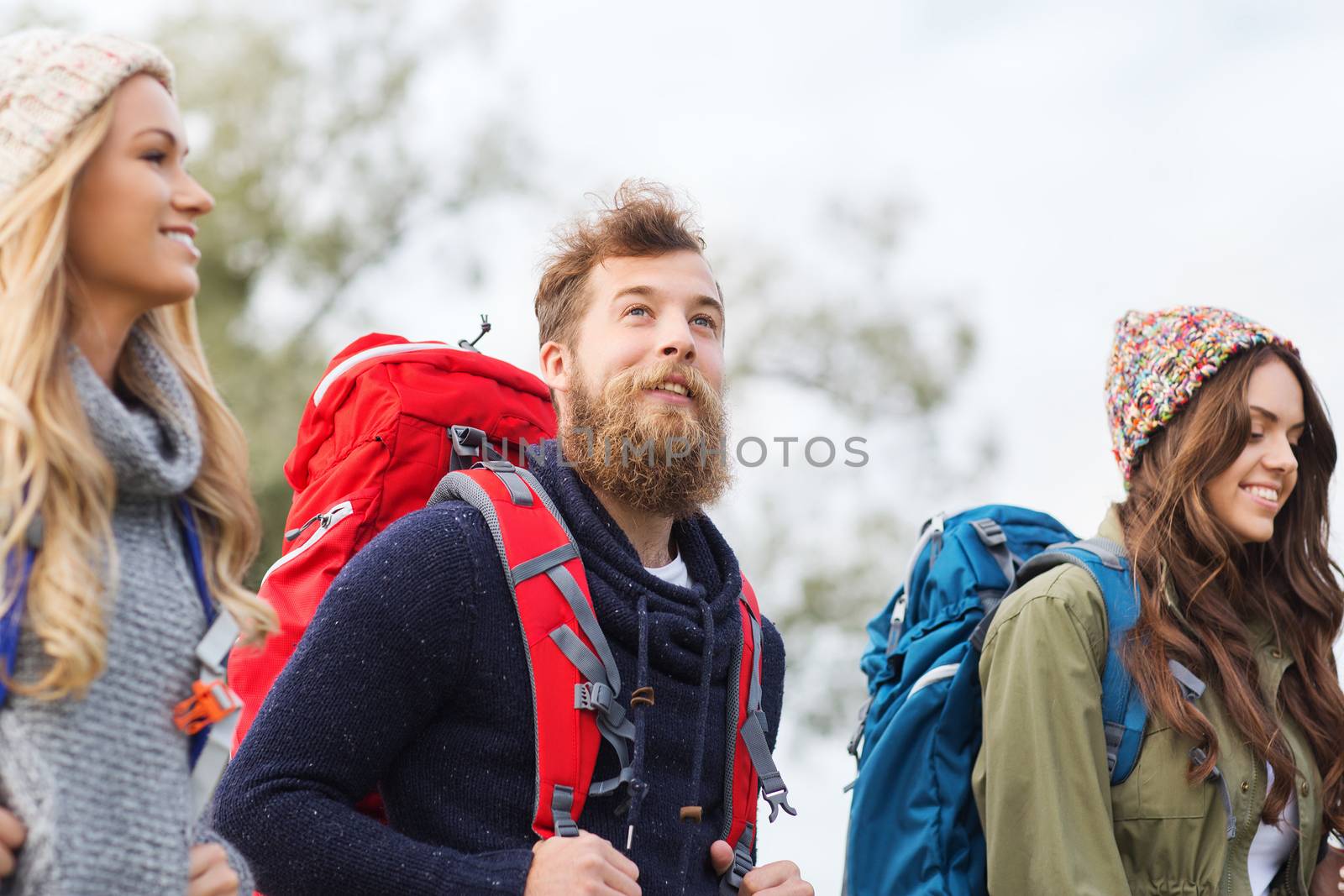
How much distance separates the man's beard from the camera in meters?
3.22

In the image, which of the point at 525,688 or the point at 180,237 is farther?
the point at 525,688

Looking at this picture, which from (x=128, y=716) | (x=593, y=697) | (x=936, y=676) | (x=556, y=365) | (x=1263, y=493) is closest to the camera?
(x=128, y=716)

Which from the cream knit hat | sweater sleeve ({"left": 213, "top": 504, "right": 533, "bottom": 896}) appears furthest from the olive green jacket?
the cream knit hat

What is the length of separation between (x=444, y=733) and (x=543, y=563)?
39cm

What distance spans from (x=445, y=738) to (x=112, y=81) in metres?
1.40

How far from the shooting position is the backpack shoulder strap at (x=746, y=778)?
3.04 m

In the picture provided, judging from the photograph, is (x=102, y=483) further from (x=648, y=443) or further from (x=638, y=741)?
(x=648, y=443)

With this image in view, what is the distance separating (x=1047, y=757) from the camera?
3.36 metres

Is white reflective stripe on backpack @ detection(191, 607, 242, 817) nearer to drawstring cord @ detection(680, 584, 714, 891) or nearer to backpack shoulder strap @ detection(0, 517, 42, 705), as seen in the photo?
backpack shoulder strap @ detection(0, 517, 42, 705)

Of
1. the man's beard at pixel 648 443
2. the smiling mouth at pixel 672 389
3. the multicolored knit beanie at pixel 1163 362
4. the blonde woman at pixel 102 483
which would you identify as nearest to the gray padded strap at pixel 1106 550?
the multicolored knit beanie at pixel 1163 362

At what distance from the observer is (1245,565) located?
4.08 m

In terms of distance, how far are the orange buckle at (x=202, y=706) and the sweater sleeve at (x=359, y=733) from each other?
0.60 meters

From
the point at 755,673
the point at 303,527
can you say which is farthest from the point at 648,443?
the point at 303,527

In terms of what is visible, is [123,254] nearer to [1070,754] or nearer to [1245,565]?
[1070,754]
